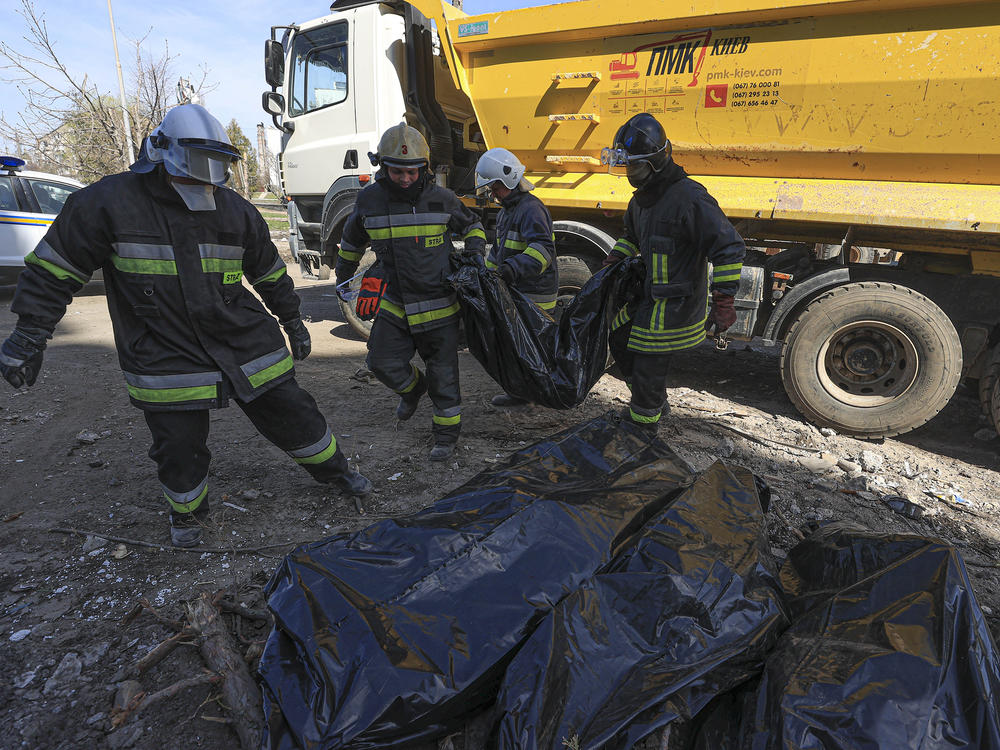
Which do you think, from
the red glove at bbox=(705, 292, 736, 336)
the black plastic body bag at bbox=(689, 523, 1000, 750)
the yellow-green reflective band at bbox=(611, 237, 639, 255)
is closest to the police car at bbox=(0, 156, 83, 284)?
the yellow-green reflective band at bbox=(611, 237, 639, 255)

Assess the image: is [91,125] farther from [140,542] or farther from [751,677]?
[751,677]

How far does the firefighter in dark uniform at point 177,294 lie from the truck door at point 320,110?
3.07 metres

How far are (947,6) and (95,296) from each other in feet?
31.3

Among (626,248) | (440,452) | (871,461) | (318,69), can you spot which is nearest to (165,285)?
(440,452)

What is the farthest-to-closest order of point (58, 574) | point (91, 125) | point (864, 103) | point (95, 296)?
point (91, 125) < point (95, 296) < point (864, 103) < point (58, 574)

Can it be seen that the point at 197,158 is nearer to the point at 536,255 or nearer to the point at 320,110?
the point at 536,255

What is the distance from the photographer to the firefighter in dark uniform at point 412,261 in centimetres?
282

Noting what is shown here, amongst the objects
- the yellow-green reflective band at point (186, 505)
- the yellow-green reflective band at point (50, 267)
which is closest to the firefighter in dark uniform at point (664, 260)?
the yellow-green reflective band at point (186, 505)

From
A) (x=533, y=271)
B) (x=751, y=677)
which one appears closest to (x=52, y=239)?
(x=533, y=271)

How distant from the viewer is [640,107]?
357 centimetres

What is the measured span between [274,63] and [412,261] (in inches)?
148

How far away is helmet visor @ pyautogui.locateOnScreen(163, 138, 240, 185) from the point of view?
1904mm

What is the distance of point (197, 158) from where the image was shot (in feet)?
6.33

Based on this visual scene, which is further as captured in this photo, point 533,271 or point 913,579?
point 533,271
